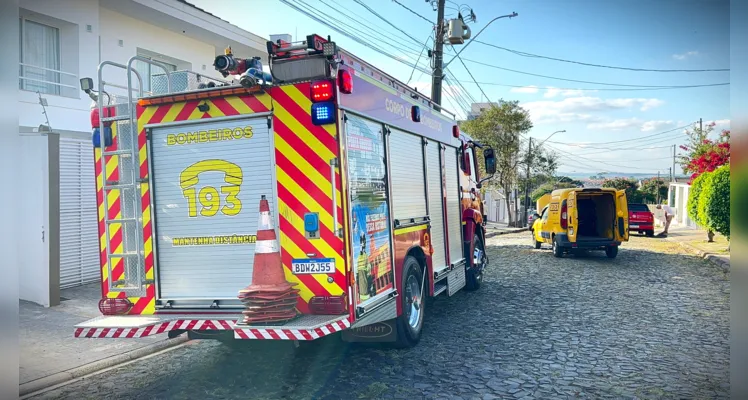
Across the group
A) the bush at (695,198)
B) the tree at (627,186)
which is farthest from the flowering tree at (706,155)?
the tree at (627,186)

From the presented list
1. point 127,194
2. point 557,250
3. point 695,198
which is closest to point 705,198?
point 695,198

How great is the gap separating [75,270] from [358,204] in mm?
7601

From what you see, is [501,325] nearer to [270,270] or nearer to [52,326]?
[270,270]

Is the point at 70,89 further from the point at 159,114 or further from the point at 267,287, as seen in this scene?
the point at 267,287

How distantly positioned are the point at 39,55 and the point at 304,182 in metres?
11.3

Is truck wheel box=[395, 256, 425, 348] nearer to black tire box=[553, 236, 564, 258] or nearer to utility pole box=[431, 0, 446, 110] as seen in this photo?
black tire box=[553, 236, 564, 258]

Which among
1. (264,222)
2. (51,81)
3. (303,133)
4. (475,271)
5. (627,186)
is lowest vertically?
(475,271)

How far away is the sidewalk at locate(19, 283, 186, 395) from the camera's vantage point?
5.70 metres

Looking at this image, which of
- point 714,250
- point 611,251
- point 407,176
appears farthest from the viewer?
point 714,250

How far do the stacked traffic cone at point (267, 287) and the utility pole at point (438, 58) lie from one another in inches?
Result: 520

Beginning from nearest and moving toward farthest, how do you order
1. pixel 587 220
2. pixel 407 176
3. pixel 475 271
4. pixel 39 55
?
pixel 407 176, pixel 475 271, pixel 39 55, pixel 587 220

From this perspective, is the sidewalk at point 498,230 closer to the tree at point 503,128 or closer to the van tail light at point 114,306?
the tree at point 503,128

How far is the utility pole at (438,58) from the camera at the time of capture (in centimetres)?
1755

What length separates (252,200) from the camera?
16.8 feet
